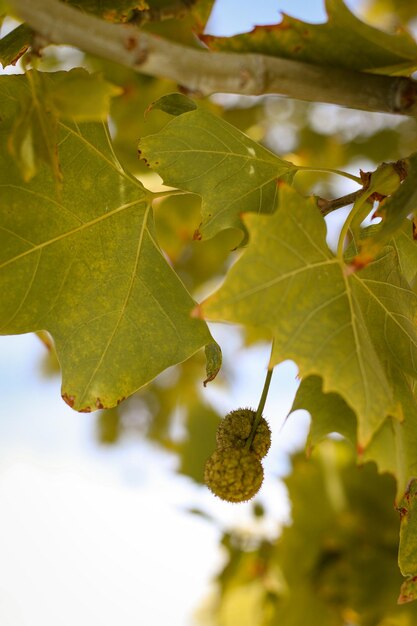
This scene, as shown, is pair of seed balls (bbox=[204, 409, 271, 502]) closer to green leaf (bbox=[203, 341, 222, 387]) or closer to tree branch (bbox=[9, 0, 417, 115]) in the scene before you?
green leaf (bbox=[203, 341, 222, 387])

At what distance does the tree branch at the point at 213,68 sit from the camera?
0.84 m

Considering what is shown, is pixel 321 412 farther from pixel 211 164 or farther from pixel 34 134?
pixel 34 134

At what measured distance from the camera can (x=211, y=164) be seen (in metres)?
1.29

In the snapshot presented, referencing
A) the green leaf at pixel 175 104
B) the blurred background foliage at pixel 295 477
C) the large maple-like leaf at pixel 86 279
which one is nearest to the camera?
the large maple-like leaf at pixel 86 279

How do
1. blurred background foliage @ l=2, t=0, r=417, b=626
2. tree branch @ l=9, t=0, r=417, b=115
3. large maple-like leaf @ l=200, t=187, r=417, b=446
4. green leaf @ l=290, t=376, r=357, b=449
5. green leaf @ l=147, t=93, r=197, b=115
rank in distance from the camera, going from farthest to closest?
blurred background foliage @ l=2, t=0, r=417, b=626
green leaf @ l=147, t=93, r=197, b=115
green leaf @ l=290, t=376, r=357, b=449
large maple-like leaf @ l=200, t=187, r=417, b=446
tree branch @ l=9, t=0, r=417, b=115

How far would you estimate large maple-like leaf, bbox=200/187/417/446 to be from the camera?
984 millimetres

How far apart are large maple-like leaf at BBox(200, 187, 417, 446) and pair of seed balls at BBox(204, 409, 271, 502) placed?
0.25m

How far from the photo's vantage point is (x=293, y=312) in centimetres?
104

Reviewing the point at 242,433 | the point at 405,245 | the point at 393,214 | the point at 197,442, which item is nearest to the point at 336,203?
the point at 405,245

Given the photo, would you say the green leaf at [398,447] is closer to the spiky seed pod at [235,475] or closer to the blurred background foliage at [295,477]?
the spiky seed pod at [235,475]

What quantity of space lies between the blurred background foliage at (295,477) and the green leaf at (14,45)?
2.57ft

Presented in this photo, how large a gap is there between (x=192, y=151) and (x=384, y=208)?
1.32 feet

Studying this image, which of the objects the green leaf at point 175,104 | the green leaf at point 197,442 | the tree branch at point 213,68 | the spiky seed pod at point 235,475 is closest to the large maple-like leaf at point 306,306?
the tree branch at point 213,68

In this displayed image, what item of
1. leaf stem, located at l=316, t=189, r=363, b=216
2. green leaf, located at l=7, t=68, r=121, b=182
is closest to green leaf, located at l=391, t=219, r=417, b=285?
leaf stem, located at l=316, t=189, r=363, b=216
